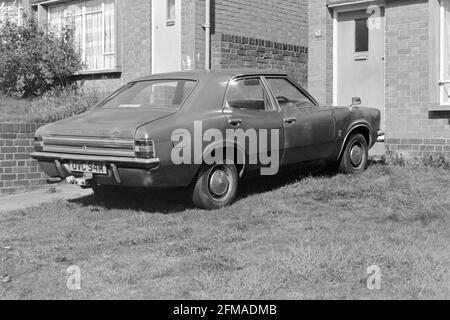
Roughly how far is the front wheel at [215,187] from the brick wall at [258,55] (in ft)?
17.7

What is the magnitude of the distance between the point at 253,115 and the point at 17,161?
3.89m

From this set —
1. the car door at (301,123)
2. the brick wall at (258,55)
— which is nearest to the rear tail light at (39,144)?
the car door at (301,123)

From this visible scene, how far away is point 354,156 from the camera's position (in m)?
8.95

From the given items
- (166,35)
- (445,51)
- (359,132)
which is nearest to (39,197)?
(359,132)

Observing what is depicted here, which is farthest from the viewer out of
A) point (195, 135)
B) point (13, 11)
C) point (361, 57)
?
point (13, 11)

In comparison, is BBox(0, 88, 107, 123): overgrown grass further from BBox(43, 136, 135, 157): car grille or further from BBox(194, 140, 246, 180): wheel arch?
BBox(194, 140, 246, 180): wheel arch

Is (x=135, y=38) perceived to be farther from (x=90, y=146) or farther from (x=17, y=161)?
(x=90, y=146)

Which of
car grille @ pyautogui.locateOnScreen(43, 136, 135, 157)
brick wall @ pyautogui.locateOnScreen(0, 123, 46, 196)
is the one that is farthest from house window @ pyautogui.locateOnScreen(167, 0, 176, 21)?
→ car grille @ pyautogui.locateOnScreen(43, 136, 135, 157)

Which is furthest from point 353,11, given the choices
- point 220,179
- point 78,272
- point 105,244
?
point 78,272

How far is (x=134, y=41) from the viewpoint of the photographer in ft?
44.8

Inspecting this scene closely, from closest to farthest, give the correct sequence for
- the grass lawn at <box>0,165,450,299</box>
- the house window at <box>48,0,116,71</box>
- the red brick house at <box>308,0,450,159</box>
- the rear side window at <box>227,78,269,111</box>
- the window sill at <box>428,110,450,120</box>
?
the grass lawn at <box>0,165,450,299</box>
the rear side window at <box>227,78,269,111</box>
the window sill at <box>428,110,450,120</box>
the red brick house at <box>308,0,450,159</box>
the house window at <box>48,0,116,71</box>

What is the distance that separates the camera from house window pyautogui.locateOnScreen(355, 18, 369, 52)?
37.4 feet

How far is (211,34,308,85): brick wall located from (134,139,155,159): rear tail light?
6.00 meters
